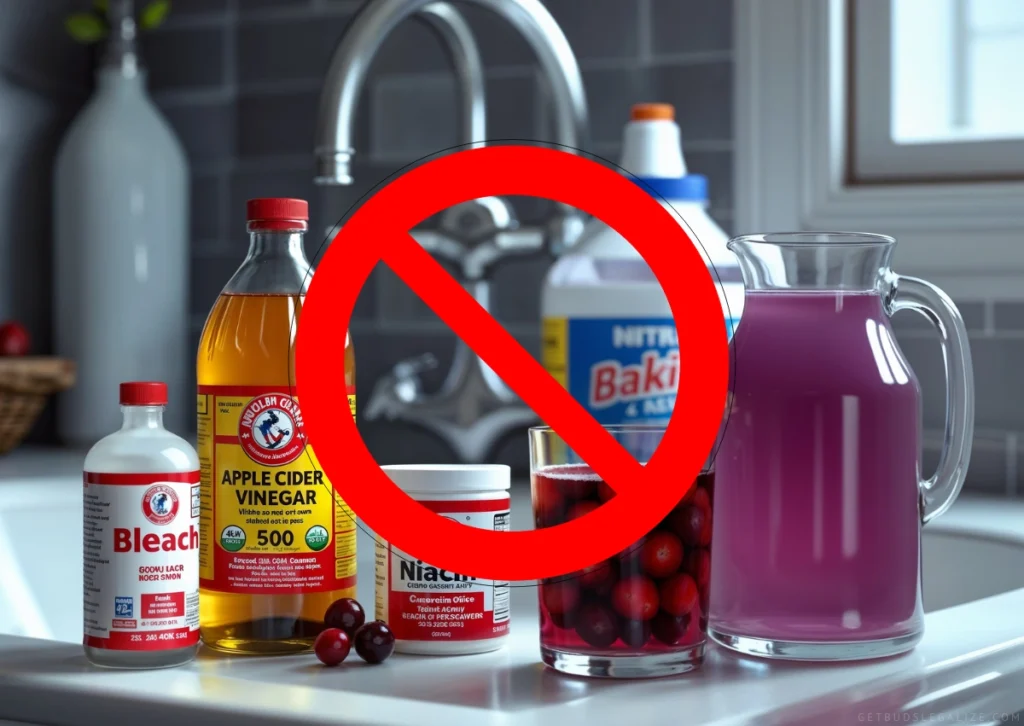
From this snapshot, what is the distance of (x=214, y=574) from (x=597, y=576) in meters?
0.19

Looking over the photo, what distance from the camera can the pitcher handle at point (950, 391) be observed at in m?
0.61

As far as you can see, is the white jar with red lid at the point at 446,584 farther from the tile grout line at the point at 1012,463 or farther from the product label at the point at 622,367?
the tile grout line at the point at 1012,463

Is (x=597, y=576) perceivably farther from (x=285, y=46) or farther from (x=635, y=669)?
(x=285, y=46)

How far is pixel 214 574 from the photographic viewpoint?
22.9 inches

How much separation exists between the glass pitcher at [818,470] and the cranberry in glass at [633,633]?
7 cm

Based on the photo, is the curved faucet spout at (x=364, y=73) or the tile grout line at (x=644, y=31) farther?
the tile grout line at (x=644, y=31)

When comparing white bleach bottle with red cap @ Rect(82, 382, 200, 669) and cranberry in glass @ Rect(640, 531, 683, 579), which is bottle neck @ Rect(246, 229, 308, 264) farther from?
cranberry in glass @ Rect(640, 531, 683, 579)

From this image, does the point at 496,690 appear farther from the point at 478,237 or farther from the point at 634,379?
the point at 478,237

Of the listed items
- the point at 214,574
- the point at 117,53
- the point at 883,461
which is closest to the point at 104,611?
the point at 214,574

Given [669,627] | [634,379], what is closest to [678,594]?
[669,627]

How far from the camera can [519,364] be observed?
0.50 m

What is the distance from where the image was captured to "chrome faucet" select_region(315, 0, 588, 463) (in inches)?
41.0

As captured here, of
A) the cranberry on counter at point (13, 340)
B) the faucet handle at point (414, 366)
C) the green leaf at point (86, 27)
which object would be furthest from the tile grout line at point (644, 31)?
the cranberry on counter at point (13, 340)

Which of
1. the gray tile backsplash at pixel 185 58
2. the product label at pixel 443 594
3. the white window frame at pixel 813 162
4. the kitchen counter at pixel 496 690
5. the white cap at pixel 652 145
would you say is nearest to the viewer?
the kitchen counter at pixel 496 690
